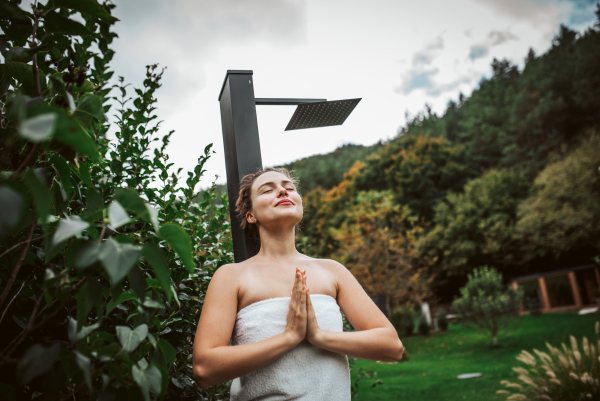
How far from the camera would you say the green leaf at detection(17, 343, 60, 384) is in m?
0.58

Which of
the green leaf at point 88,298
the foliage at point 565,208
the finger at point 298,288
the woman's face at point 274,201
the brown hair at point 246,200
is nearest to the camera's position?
the green leaf at point 88,298

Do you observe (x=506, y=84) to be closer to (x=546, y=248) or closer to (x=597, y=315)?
(x=546, y=248)

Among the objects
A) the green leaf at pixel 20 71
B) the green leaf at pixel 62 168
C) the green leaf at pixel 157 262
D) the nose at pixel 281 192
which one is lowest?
the green leaf at pixel 157 262

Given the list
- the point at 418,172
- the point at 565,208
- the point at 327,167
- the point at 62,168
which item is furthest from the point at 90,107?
the point at 327,167

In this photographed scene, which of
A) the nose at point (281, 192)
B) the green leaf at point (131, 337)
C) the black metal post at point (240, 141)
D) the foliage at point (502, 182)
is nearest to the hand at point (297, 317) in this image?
the nose at point (281, 192)

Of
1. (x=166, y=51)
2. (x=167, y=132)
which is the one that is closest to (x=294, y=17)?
(x=166, y=51)

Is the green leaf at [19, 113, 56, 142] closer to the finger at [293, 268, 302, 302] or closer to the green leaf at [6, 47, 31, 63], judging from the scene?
the green leaf at [6, 47, 31, 63]

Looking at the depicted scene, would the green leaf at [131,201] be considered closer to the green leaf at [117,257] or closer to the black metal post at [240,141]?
the green leaf at [117,257]

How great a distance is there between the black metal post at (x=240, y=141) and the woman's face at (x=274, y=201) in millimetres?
181

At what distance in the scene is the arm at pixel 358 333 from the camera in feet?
5.16

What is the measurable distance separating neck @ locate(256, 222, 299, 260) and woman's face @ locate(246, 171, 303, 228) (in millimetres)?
44

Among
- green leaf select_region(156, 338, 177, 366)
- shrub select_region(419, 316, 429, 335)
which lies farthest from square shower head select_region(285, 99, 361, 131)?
shrub select_region(419, 316, 429, 335)

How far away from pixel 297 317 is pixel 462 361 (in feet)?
44.4

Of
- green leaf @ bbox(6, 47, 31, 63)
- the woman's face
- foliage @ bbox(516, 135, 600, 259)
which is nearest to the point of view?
green leaf @ bbox(6, 47, 31, 63)
